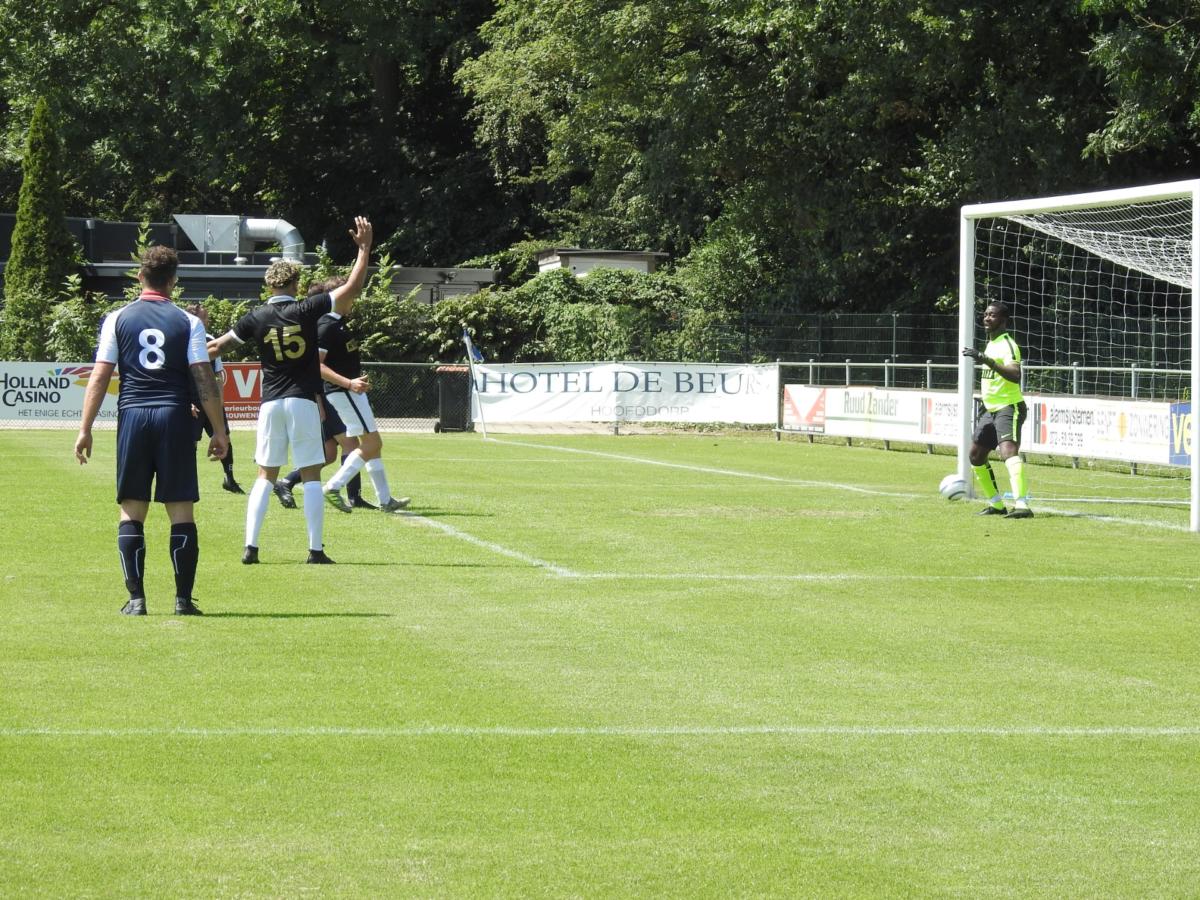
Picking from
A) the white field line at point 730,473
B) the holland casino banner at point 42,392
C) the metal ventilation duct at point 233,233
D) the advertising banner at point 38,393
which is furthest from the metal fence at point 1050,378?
the metal ventilation duct at point 233,233

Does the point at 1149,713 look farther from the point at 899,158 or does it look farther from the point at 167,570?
the point at 899,158

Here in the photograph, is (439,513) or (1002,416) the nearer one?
(439,513)

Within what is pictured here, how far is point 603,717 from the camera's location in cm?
710

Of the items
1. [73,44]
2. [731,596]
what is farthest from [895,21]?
[73,44]

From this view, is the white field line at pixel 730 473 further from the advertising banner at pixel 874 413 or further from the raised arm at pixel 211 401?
the raised arm at pixel 211 401

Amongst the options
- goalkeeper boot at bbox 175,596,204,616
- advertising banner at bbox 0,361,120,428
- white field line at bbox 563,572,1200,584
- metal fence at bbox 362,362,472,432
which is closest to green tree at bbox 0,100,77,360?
advertising banner at bbox 0,361,120,428

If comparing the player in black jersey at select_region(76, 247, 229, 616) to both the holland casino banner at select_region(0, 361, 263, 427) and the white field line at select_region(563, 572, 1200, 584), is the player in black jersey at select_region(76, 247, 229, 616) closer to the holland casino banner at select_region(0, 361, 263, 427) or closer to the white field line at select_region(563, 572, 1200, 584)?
the white field line at select_region(563, 572, 1200, 584)

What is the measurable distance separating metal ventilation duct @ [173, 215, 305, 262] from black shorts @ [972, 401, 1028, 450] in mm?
33812

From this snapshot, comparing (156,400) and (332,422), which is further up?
(156,400)

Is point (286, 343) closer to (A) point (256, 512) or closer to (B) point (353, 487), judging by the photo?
(A) point (256, 512)

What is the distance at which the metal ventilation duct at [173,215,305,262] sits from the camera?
4828 cm

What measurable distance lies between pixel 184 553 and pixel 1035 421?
19025mm

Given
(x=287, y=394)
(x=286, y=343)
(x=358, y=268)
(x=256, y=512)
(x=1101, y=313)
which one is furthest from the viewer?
(x=1101, y=313)

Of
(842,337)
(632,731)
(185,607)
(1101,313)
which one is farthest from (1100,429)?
(632,731)
